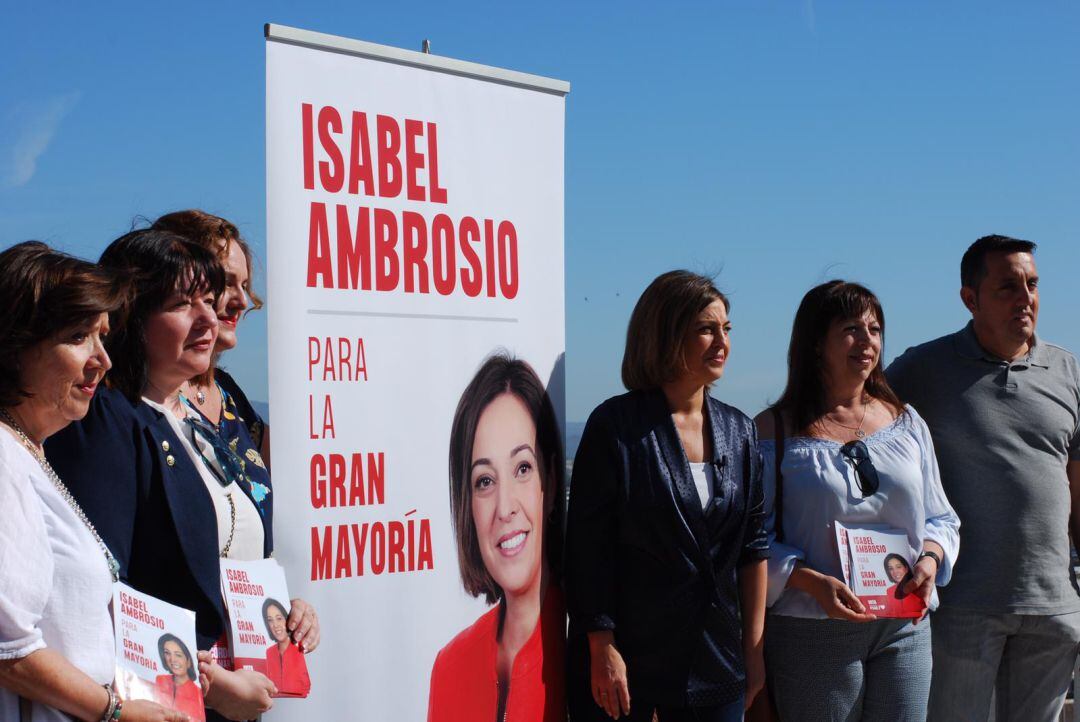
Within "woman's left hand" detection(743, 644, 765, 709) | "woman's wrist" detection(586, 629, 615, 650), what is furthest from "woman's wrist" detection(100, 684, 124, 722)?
"woman's left hand" detection(743, 644, 765, 709)

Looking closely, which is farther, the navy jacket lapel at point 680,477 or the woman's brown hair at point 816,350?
the woman's brown hair at point 816,350

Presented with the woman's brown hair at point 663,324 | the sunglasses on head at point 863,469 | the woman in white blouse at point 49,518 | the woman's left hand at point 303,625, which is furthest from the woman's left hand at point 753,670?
the woman in white blouse at point 49,518

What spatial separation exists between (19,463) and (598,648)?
1719 millimetres

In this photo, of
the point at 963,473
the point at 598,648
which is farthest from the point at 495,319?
the point at 963,473

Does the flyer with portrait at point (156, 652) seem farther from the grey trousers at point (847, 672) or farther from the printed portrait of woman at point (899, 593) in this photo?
the printed portrait of woman at point (899, 593)

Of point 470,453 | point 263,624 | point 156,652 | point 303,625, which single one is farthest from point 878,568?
point 156,652

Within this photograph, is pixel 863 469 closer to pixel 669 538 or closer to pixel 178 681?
pixel 669 538

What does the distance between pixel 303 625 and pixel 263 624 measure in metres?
0.21

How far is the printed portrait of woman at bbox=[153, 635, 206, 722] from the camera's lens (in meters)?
1.98

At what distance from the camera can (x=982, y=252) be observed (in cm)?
396

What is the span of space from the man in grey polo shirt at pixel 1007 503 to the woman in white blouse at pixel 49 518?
286cm

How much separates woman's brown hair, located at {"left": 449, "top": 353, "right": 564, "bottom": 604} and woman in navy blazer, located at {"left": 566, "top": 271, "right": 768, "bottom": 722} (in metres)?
0.16

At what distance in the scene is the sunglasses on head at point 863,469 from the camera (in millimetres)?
3350

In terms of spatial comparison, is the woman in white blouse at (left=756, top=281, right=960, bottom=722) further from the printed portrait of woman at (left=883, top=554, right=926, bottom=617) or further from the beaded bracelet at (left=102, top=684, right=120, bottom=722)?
the beaded bracelet at (left=102, top=684, right=120, bottom=722)
